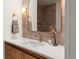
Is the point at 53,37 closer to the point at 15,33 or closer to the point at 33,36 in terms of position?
the point at 33,36

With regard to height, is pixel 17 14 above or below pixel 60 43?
above

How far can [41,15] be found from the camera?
2555 millimetres

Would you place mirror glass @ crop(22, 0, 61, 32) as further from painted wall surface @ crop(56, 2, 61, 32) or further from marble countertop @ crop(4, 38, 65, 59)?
A: marble countertop @ crop(4, 38, 65, 59)

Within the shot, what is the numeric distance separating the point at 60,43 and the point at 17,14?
1.87 metres

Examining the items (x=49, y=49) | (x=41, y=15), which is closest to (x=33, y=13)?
(x=41, y=15)

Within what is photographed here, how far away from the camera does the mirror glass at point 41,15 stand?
6.89 ft

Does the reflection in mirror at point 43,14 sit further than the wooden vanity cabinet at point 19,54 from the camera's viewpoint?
Yes

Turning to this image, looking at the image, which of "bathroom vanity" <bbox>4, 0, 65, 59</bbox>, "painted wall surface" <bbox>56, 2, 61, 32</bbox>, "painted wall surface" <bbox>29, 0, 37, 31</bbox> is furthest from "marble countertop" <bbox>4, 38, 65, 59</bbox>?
"painted wall surface" <bbox>29, 0, 37, 31</bbox>

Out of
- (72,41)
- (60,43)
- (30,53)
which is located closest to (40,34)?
(60,43)

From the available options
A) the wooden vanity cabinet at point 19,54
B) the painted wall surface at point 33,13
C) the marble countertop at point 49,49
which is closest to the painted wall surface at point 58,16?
the marble countertop at point 49,49

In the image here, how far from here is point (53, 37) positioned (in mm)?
2100

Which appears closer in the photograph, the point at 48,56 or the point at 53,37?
the point at 48,56

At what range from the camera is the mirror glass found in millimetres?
2099

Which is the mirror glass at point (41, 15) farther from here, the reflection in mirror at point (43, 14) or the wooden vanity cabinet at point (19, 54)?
the wooden vanity cabinet at point (19, 54)
